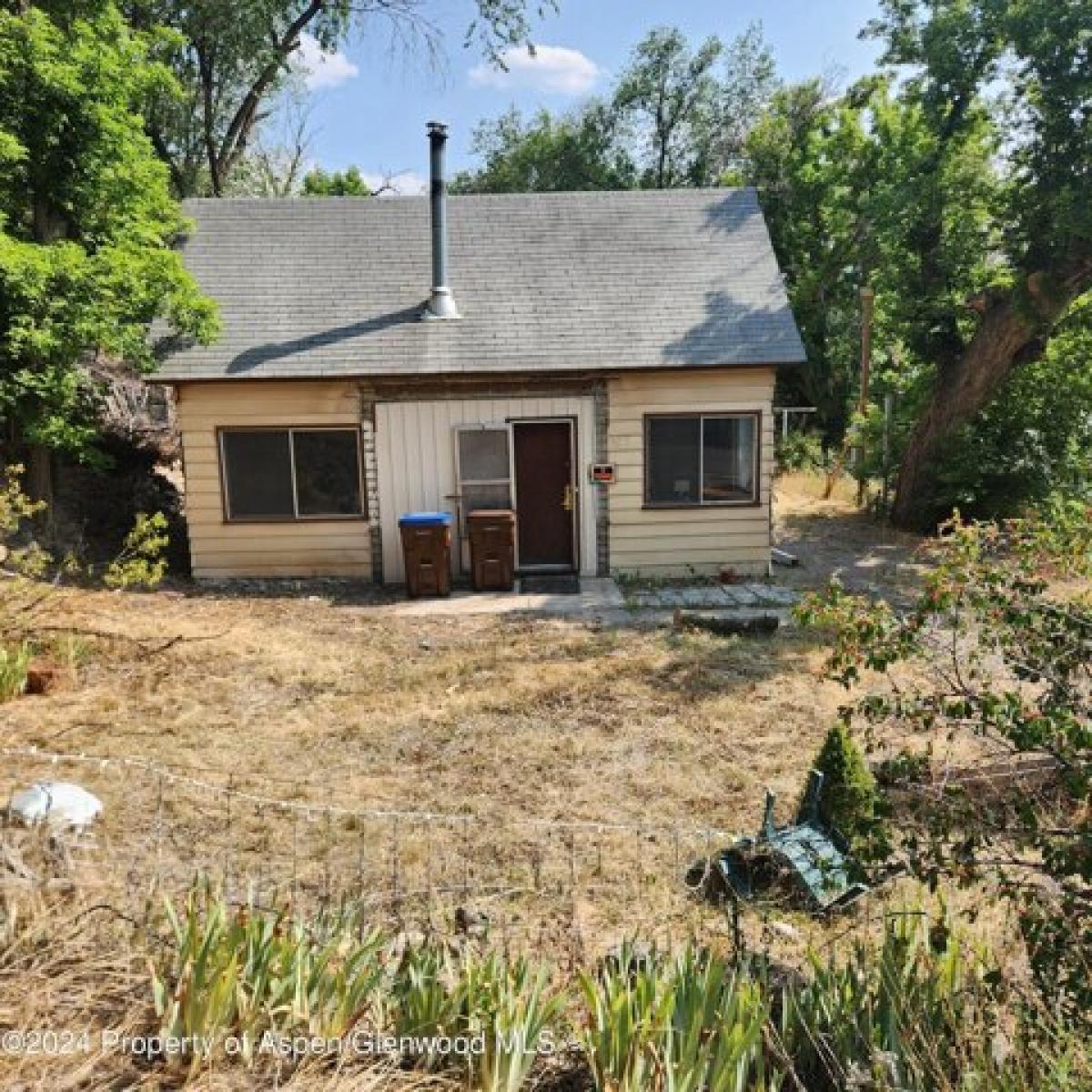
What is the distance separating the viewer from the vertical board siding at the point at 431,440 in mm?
9969

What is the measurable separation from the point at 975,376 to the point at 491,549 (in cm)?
780

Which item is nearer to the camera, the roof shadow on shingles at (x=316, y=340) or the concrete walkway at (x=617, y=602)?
the concrete walkway at (x=617, y=602)

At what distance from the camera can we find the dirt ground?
4188 millimetres

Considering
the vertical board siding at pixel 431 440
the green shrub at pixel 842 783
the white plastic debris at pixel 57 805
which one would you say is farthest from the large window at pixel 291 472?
the green shrub at pixel 842 783

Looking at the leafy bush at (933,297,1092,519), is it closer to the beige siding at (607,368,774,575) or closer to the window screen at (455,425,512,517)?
the beige siding at (607,368,774,575)

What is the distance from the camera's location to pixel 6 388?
340 inches

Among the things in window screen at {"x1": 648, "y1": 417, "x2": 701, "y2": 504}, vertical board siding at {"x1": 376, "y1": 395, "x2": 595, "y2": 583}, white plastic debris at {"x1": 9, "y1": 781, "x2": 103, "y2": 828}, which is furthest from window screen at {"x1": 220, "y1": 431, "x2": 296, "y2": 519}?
white plastic debris at {"x1": 9, "y1": 781, "x2": 103, "y2": 828}

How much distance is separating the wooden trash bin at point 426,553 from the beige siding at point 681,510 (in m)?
2.14

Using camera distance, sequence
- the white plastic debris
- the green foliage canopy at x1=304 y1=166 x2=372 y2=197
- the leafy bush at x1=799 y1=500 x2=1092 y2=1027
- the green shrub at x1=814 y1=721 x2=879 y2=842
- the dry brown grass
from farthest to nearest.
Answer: the green foliage canopy at x1=304 y1=166 x2=372 y2=197 < the green shrub at x1=814 y1=721 x2=879 y2=842 < the white plastic debris < the dry brown grass < the leafy bush at x1=799 y1=500 x2=1092 y2=1027

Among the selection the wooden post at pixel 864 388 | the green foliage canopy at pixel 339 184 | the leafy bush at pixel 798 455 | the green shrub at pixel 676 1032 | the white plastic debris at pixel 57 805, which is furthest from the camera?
the green foliage canopy at pixel 339 184

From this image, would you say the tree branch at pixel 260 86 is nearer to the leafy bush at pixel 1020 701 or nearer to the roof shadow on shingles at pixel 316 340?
the roof shadow on shingles at pixel 316 340

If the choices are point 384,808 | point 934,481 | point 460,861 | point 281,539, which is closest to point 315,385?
point 281,539

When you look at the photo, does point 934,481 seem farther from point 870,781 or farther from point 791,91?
point 791,91

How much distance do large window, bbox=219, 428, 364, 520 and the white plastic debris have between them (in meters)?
6.04
